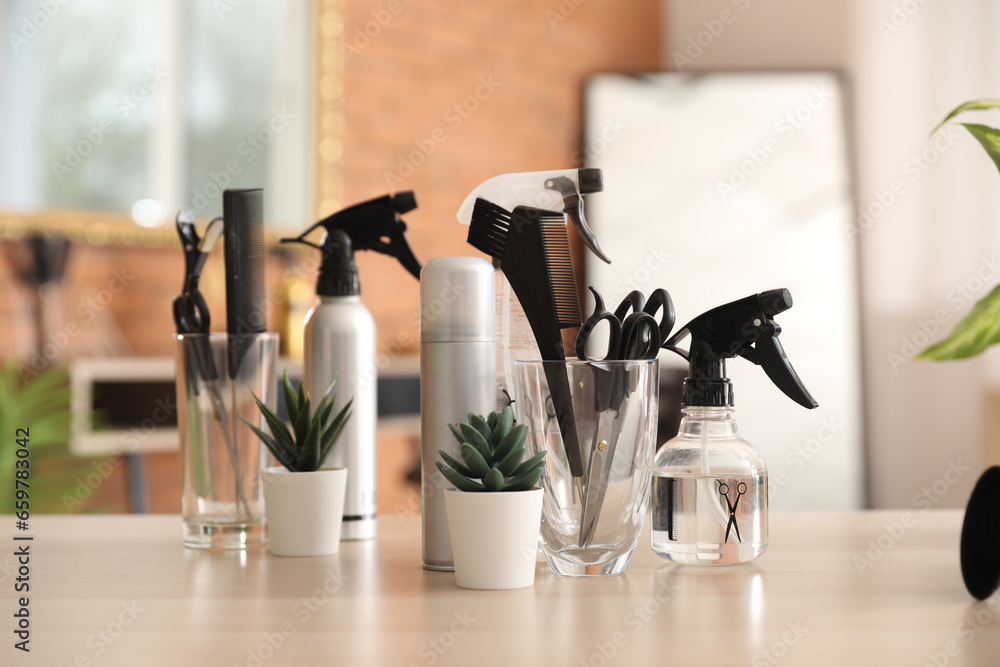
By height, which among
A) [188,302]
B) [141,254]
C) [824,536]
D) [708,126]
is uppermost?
[708,126]

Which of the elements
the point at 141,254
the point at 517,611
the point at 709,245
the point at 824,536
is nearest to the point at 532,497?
the point at 517,611

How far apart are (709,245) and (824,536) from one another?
241cm

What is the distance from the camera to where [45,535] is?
761 mm

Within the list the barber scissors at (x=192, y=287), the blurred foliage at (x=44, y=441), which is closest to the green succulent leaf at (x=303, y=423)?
the barber scissors at (x=192, y=287)

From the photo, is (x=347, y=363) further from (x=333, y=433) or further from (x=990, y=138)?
(x=990, y=138)

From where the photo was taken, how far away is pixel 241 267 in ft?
2.34

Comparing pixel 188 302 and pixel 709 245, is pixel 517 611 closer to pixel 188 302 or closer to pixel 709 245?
pixel 188 302

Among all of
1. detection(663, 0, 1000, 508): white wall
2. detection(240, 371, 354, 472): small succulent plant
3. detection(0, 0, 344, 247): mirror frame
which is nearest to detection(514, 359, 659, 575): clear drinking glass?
detection(240, 371, 354, 472): small succulent plant

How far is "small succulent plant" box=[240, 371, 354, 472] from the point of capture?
0.68 meters

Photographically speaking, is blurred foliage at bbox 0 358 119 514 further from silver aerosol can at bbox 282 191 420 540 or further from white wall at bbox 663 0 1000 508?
white wall at bbox 663 0 1000 508

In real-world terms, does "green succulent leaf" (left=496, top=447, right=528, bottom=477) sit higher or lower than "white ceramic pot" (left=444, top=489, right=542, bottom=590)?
higher

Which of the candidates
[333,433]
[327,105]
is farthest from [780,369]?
[327,105]

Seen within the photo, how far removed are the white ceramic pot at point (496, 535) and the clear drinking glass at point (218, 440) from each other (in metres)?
0.22

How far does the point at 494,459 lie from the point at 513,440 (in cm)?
2
